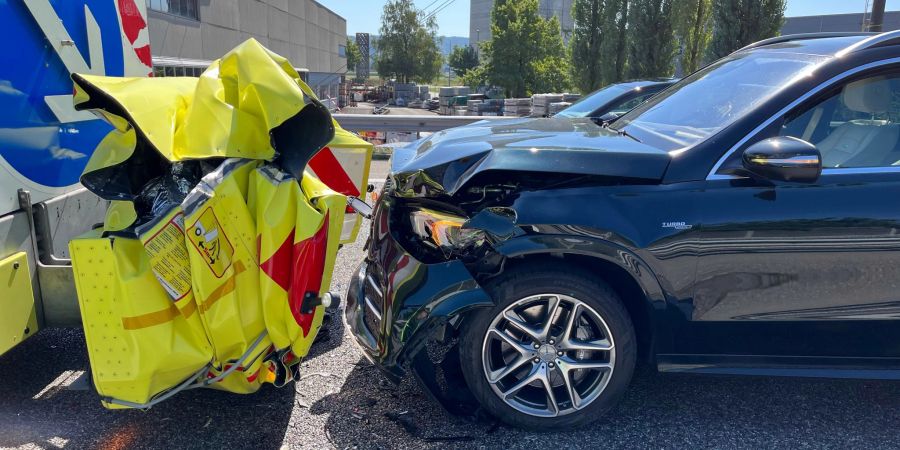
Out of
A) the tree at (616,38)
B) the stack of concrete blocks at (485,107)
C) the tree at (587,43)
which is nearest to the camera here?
the tree at (616,38)

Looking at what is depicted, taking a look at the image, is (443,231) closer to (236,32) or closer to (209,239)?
(209,239)

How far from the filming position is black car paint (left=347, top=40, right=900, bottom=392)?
288 centimetres

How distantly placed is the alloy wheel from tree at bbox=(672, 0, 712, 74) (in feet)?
67.6

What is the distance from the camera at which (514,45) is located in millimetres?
49375

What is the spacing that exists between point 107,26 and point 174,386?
238cm

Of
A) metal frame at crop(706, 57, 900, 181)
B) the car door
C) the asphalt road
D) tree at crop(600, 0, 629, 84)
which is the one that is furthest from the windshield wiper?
tree at crop(600, 0, 629, 84)

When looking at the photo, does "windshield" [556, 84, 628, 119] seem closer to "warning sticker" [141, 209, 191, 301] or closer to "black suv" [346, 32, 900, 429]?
"black suv" [346, 32, 900, 429]

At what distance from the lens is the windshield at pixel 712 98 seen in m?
3.15

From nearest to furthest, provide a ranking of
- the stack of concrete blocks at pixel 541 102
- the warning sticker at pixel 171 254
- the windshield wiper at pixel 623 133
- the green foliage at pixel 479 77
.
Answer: the warning sticker at pixel 171 254
the windshield wiper at pixel 623 133
the stack of concrete blocks at pixel 541 102
the green foliage at pixel 479 77

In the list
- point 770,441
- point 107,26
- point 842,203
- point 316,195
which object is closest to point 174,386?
point 316,195

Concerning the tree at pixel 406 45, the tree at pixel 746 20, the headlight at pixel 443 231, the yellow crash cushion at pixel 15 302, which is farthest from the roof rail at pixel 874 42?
the tree at pixel 406 45

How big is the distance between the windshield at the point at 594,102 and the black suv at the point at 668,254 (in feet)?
17.4

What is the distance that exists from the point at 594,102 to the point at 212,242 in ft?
22.7

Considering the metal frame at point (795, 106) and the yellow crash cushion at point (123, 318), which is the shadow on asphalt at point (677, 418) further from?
the metal frame at point (795, 106)
